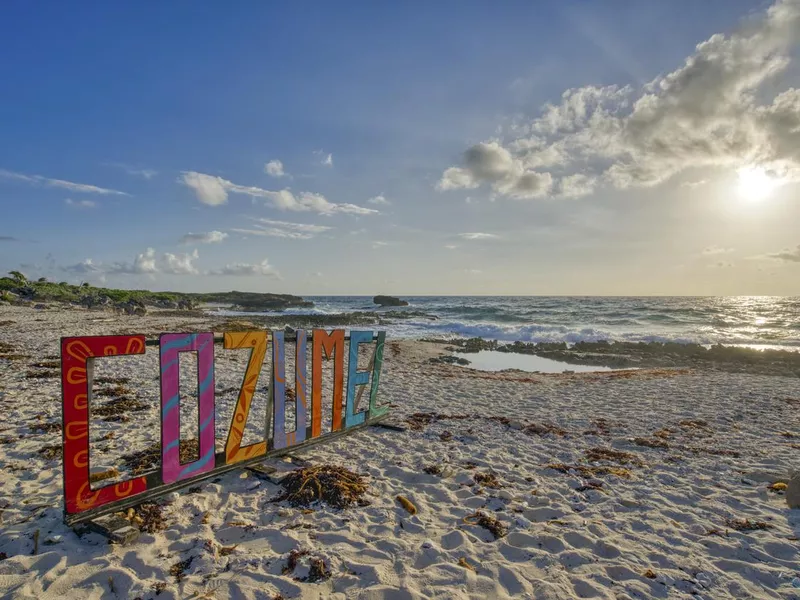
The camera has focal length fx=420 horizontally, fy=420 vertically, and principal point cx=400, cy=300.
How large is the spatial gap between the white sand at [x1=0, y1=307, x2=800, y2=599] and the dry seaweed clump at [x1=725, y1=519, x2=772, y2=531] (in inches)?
4.9

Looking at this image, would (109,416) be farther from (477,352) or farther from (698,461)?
(477,352)

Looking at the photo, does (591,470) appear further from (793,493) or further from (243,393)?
(243,393)

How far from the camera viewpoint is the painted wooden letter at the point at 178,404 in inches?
172

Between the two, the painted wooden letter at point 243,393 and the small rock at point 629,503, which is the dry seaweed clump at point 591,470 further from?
the painted wooden letter at point 243,393

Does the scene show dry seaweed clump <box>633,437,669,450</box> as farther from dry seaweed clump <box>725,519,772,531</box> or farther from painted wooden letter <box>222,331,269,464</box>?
painted wooden letter <box>222,331,269,464</box>

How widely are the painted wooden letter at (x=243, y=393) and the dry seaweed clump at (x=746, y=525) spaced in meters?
5.47

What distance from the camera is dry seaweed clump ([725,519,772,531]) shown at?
436 cm

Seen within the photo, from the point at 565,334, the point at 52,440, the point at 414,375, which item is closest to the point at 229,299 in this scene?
the point at 565,334

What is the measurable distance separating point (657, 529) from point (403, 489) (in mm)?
2754

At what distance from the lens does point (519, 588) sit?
3426 millimetres

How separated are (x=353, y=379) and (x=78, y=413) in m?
4.05

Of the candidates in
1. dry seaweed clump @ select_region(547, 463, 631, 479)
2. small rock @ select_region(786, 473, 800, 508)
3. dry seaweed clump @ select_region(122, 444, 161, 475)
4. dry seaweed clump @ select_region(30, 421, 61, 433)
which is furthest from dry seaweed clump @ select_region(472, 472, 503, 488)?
dry seaweed clump @ select_region(30, 421, 61, 433)

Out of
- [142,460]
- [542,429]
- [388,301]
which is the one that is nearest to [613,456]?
[542,429]

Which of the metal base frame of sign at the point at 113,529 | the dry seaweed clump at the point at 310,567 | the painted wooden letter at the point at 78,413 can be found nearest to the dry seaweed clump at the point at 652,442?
the dry seaweed clump at the point at 310,567
